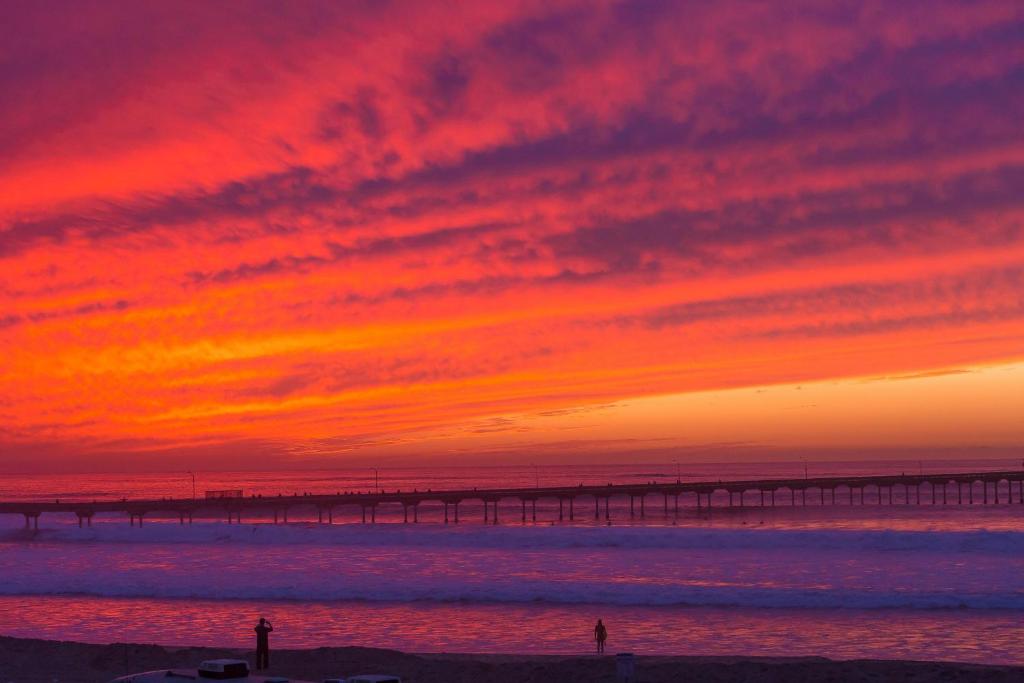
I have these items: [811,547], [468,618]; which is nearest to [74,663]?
[468,618]

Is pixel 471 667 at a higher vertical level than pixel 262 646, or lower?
lower

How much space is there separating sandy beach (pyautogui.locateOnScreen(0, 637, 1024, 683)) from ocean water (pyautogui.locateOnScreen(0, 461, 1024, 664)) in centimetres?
312

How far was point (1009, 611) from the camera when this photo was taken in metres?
30.7

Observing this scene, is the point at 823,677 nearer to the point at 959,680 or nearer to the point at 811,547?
the point at 959,680

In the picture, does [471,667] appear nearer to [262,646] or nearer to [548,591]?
[262,646]

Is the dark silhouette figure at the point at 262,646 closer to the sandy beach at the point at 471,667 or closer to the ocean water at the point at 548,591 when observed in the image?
the sandy beach at the point at 471,667

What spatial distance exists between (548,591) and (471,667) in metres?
15.5

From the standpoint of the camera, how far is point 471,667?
20641 millimetres

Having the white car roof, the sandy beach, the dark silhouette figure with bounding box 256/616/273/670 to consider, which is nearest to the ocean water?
the sandy beach

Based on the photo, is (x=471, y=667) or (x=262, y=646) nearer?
(x=471, y=667)

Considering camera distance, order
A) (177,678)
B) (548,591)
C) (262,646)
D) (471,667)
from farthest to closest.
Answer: (548,591)
(262,646)
(471,667)
(177,678)

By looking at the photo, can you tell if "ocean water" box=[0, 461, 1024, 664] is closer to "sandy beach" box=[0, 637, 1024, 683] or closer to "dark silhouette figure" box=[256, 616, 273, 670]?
"sandy beach" box=[0, 637, 1024, 683]

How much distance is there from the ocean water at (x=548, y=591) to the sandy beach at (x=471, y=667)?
3117 millimetres

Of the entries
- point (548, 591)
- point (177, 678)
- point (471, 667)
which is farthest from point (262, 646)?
point (548, 591)
